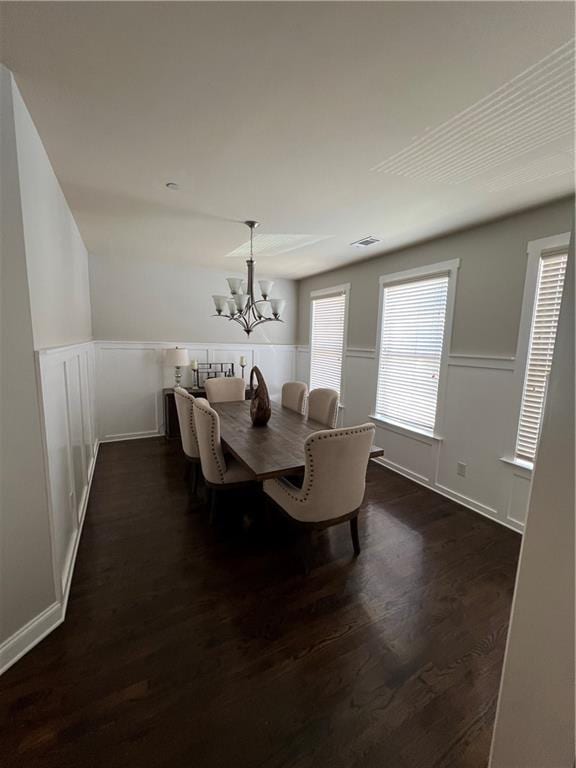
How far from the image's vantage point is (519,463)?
2555 millimetres

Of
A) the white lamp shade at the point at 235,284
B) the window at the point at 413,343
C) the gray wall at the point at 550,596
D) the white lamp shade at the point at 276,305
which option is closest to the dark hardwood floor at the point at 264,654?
the gray wall at the point at 550,596

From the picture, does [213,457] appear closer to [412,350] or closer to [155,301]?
[412,350]

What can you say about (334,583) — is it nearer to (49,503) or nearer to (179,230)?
(49,503)

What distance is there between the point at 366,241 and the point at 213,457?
8.70 ft

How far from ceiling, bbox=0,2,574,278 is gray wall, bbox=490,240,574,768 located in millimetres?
1070

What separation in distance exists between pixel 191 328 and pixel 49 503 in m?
3.73

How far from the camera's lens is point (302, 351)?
573 centimetres

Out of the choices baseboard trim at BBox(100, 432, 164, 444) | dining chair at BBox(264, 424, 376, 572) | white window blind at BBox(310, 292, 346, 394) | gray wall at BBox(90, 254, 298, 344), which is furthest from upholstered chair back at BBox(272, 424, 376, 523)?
gray wall at BBox(90, 254, 298, 344)

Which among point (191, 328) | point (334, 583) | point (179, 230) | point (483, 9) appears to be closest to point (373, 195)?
point (483, 9)

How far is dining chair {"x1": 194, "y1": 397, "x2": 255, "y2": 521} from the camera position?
2295 mm

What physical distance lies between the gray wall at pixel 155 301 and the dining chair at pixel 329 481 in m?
3.51

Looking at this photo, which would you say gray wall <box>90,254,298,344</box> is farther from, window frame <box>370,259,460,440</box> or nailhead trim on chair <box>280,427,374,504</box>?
nailhead trim on chair <box>280,427,374,504</box>

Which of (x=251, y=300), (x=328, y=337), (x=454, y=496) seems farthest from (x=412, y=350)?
(x=251, y=300)

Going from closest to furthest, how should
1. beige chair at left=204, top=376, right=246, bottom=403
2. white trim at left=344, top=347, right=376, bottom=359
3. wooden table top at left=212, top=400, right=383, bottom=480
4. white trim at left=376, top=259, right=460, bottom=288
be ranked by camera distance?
wooden table top at left=212, top=400, right=383, bottom=480, white trim at left=376, top=259, right=460, bottom=288, beige chair at left=204, top=376, right=246, bottom=403, white trim at left=344, top=347, right=376, bottom=359
